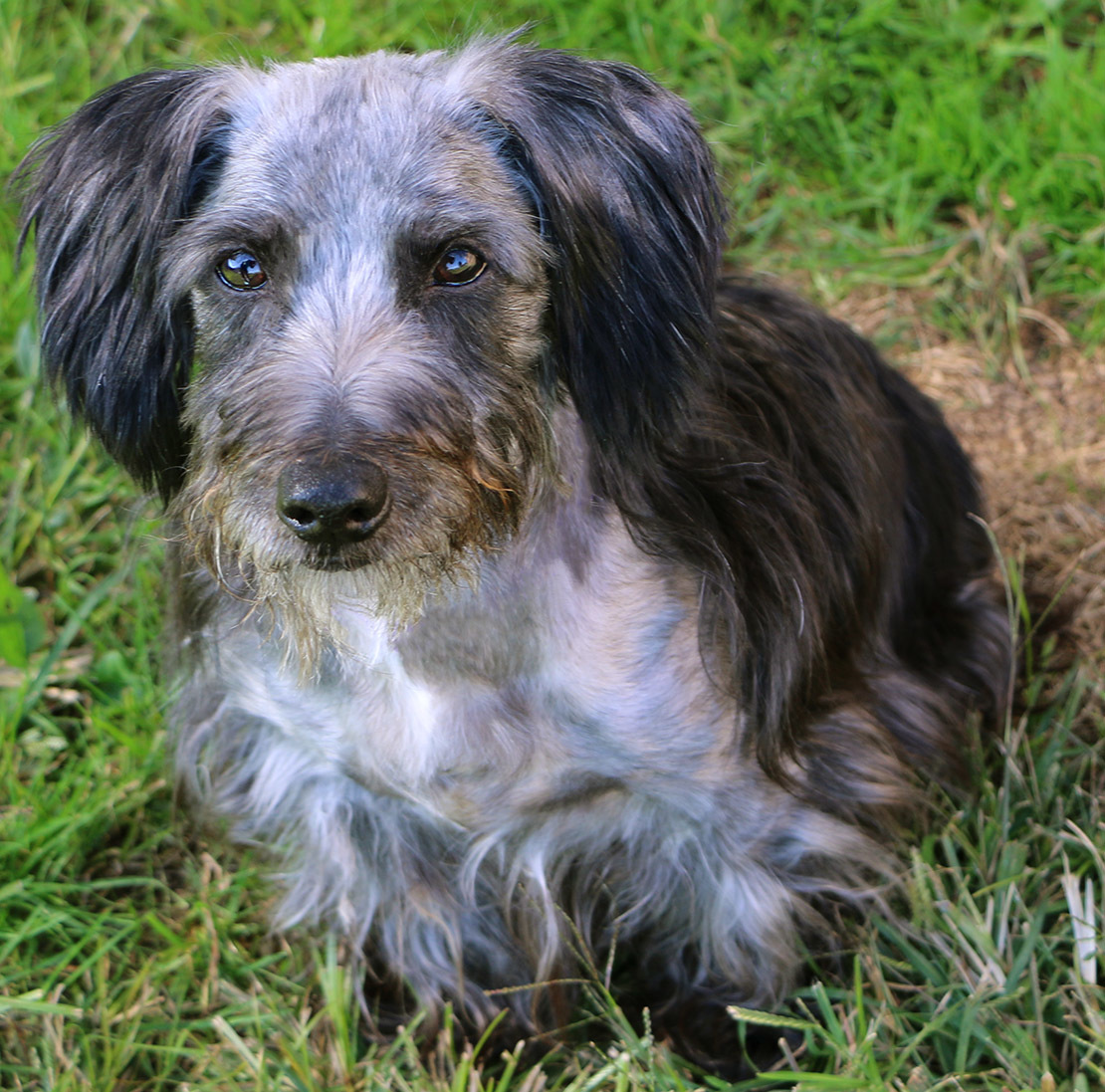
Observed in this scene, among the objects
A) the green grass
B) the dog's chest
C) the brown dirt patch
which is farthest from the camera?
the brown dirt patch

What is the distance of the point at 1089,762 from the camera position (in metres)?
3.14

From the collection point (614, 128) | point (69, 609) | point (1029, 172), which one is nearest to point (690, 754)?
point (614, 128)

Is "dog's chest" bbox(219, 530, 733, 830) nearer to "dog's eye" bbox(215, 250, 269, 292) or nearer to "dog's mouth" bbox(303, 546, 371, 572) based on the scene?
"dog's mouth" bbox(303, 546, 371, 572)

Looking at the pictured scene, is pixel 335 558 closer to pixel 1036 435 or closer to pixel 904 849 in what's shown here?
pixel 904 849

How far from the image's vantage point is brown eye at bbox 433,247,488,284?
6.93 feet

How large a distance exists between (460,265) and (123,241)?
19.8 inches

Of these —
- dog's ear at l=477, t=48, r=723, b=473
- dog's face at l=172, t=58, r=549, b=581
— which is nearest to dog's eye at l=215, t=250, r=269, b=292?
dog's face at l=172, t=58, r=549, b=581

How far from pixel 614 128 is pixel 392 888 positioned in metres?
1.56

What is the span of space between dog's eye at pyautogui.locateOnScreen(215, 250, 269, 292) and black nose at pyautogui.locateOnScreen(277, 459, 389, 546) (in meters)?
0.36

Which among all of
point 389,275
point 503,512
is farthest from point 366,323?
point 503,512

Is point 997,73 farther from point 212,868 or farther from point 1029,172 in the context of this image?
point 212,868

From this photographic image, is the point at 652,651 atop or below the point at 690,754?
atop

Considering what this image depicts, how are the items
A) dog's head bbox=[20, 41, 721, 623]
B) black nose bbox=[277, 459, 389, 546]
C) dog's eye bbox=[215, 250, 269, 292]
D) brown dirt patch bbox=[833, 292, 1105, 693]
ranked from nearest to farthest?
black nose bbox=[277, 459, 389, 546], dog's head bbox=[20, 41, 721, 623], dog's eye bbox=[215, 250, 269, 292], brown dirt patch bbox=[833, 292, 1105, 693]

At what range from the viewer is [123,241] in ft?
7.23
